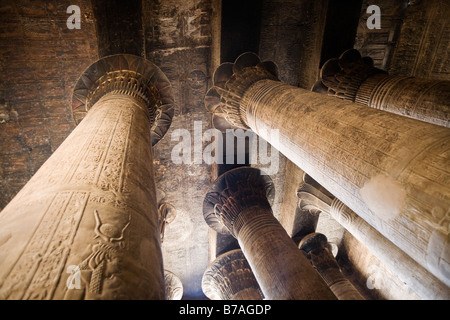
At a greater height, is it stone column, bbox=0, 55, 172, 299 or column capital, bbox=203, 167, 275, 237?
stone column, bbox=0, 55, 172, 299

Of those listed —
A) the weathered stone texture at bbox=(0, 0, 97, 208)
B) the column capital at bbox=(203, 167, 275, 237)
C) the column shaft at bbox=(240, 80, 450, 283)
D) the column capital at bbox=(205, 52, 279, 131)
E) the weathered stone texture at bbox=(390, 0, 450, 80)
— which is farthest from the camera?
the weathered stone texture at bbox=(390, 0, 450, 80)

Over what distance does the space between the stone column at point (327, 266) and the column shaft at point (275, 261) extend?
2.58 metres

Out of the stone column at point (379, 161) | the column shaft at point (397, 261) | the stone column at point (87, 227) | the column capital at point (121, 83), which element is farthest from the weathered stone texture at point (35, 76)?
the column shaft at point (397, 261)

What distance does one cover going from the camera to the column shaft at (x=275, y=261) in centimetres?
347

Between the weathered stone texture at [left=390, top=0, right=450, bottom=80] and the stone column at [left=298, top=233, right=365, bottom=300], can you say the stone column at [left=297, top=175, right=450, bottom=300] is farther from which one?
the weathered stone texture at [left=390, top=0, right=450, bottom=80]

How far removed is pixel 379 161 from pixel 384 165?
0.06 meters

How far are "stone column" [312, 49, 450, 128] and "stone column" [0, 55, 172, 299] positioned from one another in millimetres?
3828

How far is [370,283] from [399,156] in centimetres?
734

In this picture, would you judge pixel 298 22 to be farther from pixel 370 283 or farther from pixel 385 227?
pixel 370 283

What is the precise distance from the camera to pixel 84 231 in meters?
1.26

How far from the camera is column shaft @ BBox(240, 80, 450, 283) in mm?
1448

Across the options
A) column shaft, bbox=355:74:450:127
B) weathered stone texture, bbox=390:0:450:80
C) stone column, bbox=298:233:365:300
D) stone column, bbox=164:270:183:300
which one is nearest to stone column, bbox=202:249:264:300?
stone column, bbox=164:270:183:300
